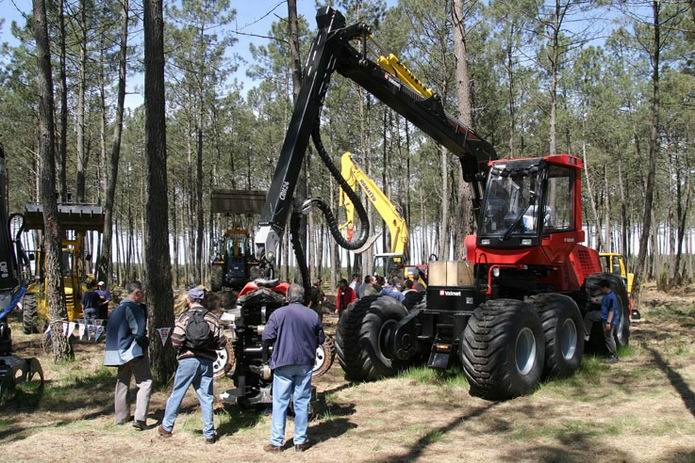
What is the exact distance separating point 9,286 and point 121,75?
1363cm

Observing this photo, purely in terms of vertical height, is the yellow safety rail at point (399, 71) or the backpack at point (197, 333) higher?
the yellow safety rail at point (399, 71)

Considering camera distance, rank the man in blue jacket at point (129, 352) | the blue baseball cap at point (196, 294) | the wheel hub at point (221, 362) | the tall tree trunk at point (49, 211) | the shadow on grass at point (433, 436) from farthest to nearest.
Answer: the tall tree trunk at point (49, 211) < the wheel hub at point (221, 362) < the man in blue jacket at point (129, 352) < the blue baseball cap at point (196, 294) < the shadow on grass at point (433, 436)

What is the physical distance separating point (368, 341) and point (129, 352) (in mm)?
3407

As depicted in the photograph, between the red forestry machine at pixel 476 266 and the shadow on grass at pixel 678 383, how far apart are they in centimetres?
124

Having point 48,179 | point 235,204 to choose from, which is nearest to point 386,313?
point 48,179

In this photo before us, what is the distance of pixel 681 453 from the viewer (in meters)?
5.39

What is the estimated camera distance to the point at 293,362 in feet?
19.6

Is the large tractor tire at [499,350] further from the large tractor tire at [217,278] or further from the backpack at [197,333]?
the large tractor tire at [217,278]

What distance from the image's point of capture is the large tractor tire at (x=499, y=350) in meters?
7.29

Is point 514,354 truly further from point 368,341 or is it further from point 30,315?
point 30,315

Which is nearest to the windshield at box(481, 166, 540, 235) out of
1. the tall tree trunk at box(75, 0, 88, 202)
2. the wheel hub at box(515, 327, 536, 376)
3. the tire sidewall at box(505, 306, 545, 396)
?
the tire sidewall at box(505, 306, 545, 396)

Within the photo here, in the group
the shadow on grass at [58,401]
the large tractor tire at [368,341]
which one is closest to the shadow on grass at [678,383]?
the large tractor tire at [368,341]

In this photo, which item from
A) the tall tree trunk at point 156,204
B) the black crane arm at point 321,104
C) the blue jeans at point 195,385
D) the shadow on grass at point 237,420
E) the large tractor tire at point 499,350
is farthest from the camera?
the tall tree trunk at point 156,204

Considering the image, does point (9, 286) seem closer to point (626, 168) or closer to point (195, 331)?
point (195, 331)
